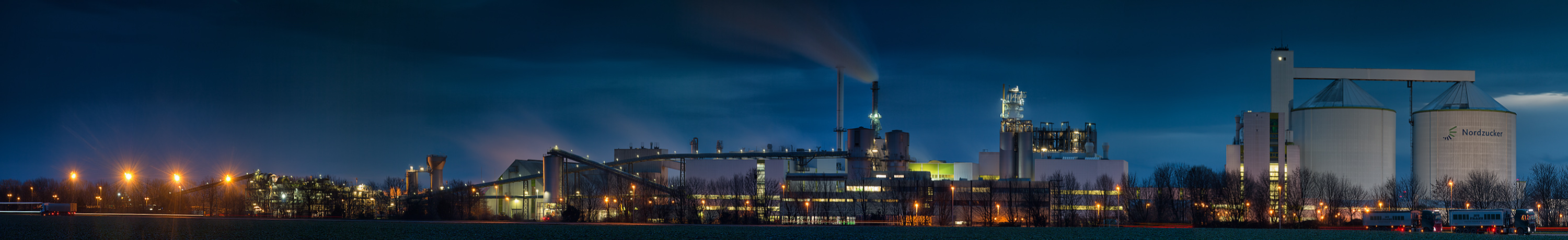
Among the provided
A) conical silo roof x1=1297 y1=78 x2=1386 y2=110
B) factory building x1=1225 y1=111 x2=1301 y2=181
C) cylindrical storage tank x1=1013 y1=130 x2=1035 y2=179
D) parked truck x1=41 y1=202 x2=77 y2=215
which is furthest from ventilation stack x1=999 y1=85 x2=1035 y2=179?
parked truck x1=41 y1=202 x2=77 y2=215

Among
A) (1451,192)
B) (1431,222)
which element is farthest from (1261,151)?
(1431,222)

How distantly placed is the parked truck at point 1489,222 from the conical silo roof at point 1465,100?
47.9 meters

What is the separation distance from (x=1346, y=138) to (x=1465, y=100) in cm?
1334

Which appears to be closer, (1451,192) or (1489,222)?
(1489,222)

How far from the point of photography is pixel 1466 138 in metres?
105

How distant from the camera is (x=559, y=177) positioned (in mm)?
103938

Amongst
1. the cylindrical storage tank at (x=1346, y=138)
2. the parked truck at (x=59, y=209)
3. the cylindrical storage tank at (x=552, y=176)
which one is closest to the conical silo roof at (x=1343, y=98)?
the cylindrical storage tank at (x=1346, y=138)

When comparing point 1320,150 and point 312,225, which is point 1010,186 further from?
point 312,225

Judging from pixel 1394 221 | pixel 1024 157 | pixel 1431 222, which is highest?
pixel 1024 157

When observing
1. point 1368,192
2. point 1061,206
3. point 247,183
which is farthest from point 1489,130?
point 247,183

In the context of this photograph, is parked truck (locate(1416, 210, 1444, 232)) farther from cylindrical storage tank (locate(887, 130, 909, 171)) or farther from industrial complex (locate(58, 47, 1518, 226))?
cylindrical storage tank (locate(887, 130, 909, 171))

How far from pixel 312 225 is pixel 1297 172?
8222 cm

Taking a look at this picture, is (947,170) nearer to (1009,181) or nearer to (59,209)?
(1009,181)

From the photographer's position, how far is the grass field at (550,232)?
56.4 metres
